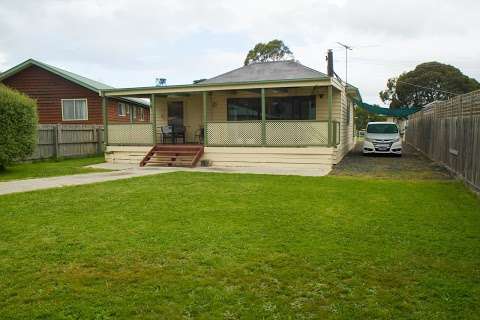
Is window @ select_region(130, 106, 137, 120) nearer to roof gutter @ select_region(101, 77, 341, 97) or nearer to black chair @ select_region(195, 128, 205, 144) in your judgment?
black chair @ select_region(195, 128, 205, 144)

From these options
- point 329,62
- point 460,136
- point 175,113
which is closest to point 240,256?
point 460,136

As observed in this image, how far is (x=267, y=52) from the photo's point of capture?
4838 centimetres

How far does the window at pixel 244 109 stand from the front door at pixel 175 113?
2.53 meters

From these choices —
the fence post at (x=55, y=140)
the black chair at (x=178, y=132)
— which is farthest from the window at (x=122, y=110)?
the black chair at (x=178, y=132)

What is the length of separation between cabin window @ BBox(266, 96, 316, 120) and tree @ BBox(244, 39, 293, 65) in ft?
105

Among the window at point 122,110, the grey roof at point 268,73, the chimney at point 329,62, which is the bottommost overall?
the window at point 122,110

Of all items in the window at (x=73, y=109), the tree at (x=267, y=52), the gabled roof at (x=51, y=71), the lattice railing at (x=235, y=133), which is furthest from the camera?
the tree at (x=267, y=52)

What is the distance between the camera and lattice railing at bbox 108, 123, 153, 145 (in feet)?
54.7

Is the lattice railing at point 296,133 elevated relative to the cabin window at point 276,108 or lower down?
lower down

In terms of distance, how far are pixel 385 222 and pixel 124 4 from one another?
44.9 ft

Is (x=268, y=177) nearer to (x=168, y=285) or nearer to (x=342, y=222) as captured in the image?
(x=342, y=222)

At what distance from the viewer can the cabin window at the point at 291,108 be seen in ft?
56.4

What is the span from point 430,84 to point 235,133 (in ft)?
160

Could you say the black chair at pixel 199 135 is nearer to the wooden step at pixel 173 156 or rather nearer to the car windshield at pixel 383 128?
the wooden step at pixel 173 156
